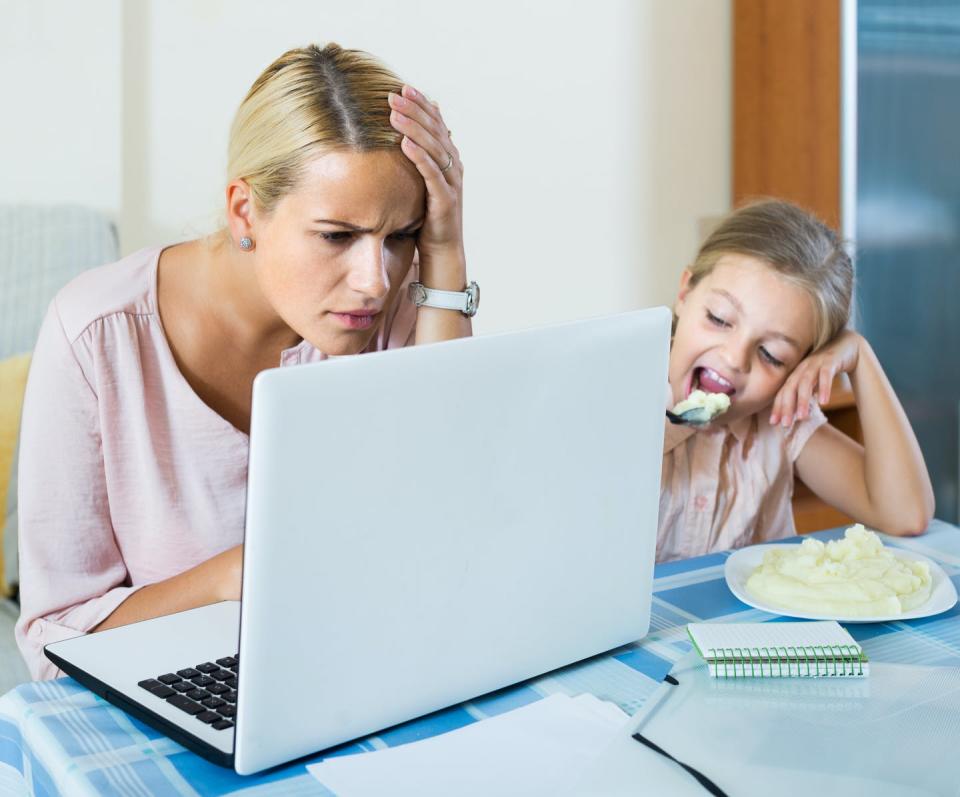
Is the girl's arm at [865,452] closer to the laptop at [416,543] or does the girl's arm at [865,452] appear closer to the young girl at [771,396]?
the young girl at [771,396]

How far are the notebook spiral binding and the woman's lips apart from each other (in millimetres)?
514

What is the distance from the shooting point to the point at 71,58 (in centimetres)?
210

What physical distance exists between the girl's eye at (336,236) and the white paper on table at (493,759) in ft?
1.71

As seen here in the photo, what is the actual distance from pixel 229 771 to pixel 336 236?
22.4 inches

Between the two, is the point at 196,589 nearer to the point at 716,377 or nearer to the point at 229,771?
the point at 229,771

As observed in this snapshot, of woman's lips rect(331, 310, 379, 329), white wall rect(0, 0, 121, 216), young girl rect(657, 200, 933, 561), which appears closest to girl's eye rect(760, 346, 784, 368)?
young girl rect(657, 200, 933, 561)

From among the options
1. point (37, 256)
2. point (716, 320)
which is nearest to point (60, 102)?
point (37, 256)

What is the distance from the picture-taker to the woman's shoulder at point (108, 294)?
3.86 ft

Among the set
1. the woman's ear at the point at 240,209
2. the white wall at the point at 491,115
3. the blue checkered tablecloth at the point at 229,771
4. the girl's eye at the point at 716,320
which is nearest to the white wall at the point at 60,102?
the white wall at the point at 491,115

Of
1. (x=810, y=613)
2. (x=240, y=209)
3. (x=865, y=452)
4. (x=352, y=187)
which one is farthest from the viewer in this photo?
(x=865, y=452)

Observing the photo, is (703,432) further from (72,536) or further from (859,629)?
(72,536)

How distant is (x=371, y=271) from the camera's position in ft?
3.63

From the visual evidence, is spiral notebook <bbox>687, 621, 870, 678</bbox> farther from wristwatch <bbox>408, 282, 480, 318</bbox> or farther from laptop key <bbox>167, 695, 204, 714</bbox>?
wristwatch <bbox>408, 282, 480, 318</bbox>

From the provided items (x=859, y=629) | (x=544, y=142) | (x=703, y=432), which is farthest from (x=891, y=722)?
(x=544, y=142)
